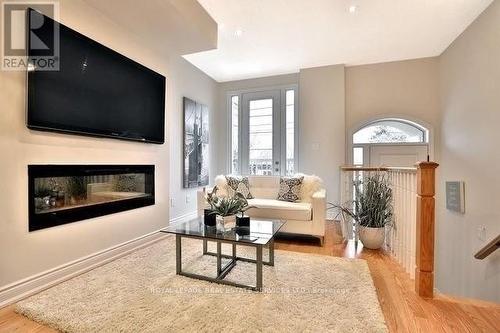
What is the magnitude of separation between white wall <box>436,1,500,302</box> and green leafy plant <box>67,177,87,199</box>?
163 inches

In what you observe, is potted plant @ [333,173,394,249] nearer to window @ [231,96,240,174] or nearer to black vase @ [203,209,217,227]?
black vase @ [203,209,217,227]

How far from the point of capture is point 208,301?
5.71 ft

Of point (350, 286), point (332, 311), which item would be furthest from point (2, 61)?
point (350, 286)

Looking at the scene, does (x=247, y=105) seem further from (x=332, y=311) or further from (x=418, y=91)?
(x=332, y=311)

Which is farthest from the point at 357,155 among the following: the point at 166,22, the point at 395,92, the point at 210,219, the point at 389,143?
the point at 166,22

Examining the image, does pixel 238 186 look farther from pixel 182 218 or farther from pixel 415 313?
pixel 415 313

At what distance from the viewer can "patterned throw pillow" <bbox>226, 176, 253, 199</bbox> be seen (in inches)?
144

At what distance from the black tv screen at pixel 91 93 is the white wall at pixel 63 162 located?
96 millimetres

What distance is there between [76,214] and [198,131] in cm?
257

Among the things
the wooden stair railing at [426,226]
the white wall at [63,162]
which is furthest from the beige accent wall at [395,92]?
the white wall at [63,162]

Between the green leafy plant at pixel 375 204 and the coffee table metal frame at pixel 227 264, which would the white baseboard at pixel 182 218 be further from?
the green leafy plant at pixel 375 204

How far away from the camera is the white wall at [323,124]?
14.6 ft

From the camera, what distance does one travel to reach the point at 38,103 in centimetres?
186

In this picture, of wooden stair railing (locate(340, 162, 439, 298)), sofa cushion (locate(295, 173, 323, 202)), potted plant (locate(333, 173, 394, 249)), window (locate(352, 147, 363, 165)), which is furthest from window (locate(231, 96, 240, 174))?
wooden stair railing (locate(340, 162, 439, 298))
